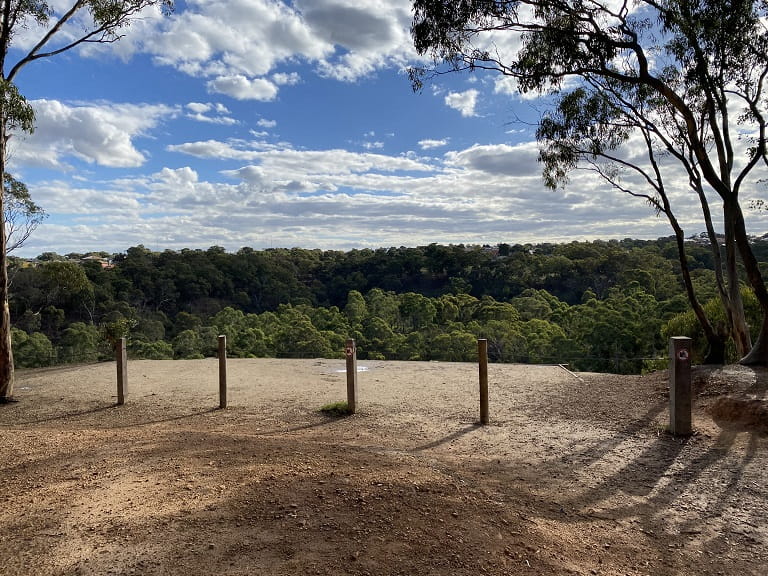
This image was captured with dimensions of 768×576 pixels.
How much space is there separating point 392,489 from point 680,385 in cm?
375

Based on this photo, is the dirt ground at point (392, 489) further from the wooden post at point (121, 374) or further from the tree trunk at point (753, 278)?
the tree trunk at point (753, 278)

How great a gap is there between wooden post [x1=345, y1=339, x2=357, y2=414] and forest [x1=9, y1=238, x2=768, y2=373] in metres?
5.85

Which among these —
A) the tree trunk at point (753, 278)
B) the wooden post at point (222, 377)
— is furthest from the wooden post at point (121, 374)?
the tree trunk at point (753, 278)

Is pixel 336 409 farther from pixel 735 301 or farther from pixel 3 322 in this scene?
pixel 735 301

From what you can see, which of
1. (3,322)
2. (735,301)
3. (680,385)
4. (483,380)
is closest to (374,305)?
(735,301)

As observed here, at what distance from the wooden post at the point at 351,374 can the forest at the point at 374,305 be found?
230 inches

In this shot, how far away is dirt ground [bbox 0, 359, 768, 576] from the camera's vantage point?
8.80 feet

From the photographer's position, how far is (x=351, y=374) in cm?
693

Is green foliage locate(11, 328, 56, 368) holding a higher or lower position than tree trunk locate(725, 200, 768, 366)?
lower

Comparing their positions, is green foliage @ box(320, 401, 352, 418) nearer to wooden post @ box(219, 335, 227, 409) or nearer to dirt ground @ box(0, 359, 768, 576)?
dirt ground @ box(0, 359, 768, 576)

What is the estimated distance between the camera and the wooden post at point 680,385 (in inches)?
221

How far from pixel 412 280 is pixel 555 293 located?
14614 millimetres

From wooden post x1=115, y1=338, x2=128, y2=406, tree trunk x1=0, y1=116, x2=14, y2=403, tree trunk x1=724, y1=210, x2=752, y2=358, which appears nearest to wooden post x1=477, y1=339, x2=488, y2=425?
wooden post x1=115, y1=338, x2=128, y2=406

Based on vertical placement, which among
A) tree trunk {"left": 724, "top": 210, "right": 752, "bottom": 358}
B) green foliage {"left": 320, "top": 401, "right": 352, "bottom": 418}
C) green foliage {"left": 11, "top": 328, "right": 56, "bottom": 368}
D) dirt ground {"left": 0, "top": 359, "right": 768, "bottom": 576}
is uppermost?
tree trunk {"left": 724, "top": 210, "right": 752, "bottom": 358}
